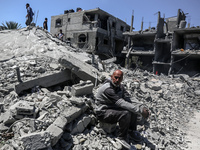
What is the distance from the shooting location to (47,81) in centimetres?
459

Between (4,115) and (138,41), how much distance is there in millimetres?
21761

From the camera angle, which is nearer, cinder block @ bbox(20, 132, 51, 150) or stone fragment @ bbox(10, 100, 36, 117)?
cinder block @ bbox(20, 132, 51, 150)

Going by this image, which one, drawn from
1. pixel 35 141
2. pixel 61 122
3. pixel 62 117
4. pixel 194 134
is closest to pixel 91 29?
pixel 194 134

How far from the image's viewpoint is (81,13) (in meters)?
22.4

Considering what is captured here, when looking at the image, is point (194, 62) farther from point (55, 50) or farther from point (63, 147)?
point (63, 147)

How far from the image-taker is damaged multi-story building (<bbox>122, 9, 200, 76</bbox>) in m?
17.2

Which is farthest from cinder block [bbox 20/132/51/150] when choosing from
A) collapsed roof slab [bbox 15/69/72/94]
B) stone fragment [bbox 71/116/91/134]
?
collapsed roof slab [bbox 15/69/72/94]

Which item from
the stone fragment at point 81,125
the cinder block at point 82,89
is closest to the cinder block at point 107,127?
the stone fragment at point 81,125

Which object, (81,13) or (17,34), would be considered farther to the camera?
(81,13)

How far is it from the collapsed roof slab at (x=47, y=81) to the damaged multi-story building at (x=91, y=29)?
15547 millimetres

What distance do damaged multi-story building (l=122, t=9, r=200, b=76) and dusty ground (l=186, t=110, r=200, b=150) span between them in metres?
12.0

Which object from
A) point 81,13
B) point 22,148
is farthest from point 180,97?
point 81,13

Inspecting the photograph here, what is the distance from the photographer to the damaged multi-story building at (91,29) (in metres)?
21.3

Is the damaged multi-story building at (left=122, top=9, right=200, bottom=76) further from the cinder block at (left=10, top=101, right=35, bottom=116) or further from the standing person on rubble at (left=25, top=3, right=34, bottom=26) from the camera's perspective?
the cinder block at (left=10, top=101, right=35, bottom=116)
